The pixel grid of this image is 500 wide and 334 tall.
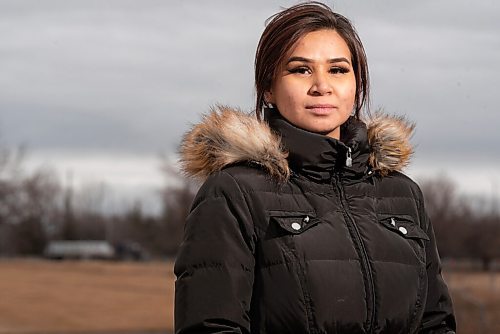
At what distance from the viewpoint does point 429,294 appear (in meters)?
3.18

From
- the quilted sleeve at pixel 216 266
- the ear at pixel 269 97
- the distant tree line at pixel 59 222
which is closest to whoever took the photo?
the quilted sleeve at pixel 216 266

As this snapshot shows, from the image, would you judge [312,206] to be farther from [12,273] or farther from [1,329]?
[12,273]

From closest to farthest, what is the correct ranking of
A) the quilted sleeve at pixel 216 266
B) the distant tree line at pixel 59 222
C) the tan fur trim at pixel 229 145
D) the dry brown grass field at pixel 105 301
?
the quilted sleeve at pixel 216 266
the tan fur trim at pixel 229 145
the dry brown grass field at pixel 105 301
the distant tree line at pixel 59 222

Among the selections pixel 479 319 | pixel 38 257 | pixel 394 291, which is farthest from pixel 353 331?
pixel 38 257

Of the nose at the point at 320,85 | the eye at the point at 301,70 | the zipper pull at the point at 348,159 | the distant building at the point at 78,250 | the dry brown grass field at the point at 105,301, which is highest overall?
the eye at the point at 301,70

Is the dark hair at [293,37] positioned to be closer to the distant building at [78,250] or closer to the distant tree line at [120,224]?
the distant tree line at [120,224]

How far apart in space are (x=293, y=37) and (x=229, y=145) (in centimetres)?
32

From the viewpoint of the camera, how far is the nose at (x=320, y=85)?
2982 millimetres

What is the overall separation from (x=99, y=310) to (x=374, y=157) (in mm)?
45444

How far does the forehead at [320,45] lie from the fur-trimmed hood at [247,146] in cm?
22

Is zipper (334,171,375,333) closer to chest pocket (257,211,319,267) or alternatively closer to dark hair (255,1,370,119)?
chest pocket (257,211,319,267)

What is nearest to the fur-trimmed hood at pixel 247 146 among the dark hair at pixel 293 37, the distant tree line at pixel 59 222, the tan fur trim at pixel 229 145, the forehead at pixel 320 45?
the tan fur trim at pixel 229 145

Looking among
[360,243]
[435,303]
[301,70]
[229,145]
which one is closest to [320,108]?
[301,70]

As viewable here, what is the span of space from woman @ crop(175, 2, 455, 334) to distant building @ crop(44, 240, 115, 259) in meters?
102
